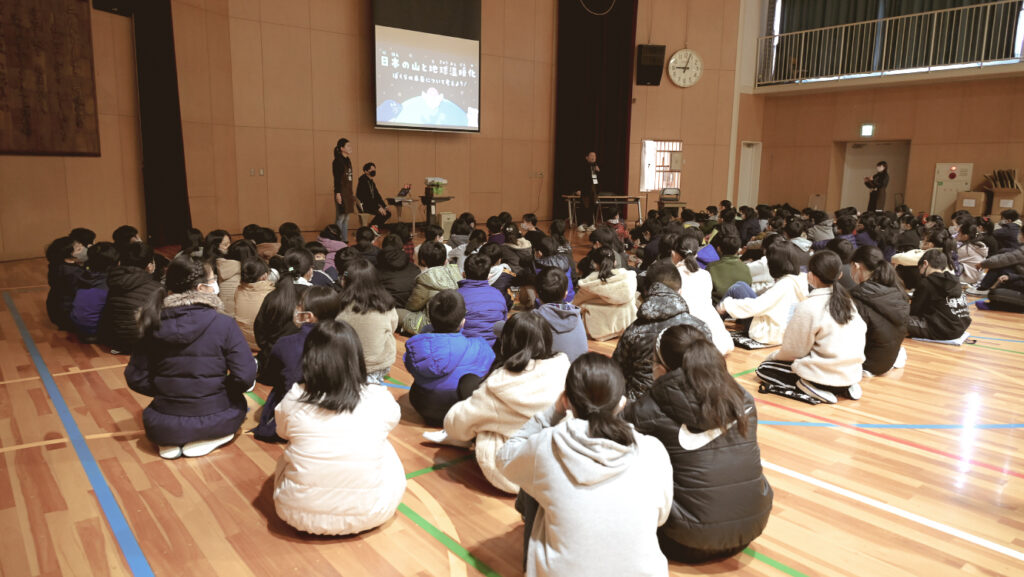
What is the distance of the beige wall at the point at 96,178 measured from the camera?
8367mm

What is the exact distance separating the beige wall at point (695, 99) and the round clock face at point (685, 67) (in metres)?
0.13

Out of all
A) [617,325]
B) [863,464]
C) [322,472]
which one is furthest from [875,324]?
[322,472]

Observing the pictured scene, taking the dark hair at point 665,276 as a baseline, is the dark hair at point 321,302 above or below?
below

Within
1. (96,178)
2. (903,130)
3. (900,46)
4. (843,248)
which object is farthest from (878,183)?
(96,178)

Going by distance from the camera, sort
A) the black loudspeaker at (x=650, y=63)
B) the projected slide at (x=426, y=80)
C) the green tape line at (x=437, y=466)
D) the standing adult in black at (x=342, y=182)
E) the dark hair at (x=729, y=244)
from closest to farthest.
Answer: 1. the green tape line at (x=437, y=466)
2. the dark hair at (x=729, y=244)
3. the standing adult in black at (x=342, y=182)
4. the projected slide at (x=426, y=80)
5. the black loudspeaker at (x=650, y=63)

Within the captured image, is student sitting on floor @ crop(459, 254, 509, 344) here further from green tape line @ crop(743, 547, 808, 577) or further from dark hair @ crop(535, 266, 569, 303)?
green tape line @ crop(743, 547, 808, 577)

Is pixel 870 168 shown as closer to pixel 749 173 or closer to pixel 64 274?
pixel 749 173

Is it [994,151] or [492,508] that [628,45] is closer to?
[994,151]

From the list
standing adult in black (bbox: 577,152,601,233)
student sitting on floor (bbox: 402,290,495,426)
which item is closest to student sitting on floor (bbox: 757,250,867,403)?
student sitting on floor (bbox: 402,290,495,426)

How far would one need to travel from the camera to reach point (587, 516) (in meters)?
1.85

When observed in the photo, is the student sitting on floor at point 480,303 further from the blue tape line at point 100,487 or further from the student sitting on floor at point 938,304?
the student sitting on floor at point 938,304

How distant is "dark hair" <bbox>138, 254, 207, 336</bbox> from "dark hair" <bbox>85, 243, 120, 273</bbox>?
7.90 ft

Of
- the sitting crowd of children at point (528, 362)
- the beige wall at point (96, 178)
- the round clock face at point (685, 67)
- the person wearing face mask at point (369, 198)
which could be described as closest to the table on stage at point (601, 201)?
the round clock face at point (685, 67)

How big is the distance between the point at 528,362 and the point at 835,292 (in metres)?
2.29
